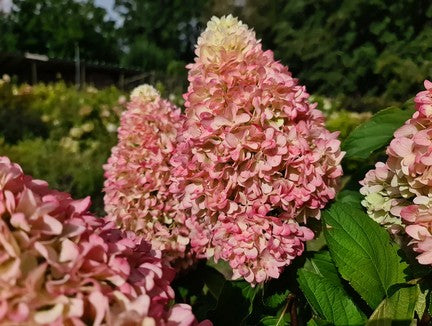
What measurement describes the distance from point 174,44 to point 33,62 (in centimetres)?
2086

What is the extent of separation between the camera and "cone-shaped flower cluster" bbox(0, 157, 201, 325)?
2.11 feet

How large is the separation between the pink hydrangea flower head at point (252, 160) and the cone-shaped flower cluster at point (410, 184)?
0.10 metres

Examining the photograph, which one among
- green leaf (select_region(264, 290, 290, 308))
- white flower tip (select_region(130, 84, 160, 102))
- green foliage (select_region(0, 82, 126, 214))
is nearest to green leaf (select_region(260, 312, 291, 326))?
green leaf (select_region(264, 290, 290, 308))

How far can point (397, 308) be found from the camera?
1.05 meters

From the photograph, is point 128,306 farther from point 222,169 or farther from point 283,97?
point 283,97

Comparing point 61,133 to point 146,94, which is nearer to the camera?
point 146,94

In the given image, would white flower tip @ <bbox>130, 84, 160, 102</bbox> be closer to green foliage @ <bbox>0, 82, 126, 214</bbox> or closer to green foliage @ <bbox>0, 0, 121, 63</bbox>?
green foliage @ <bbox>0, 82, 126, 214</bbox>

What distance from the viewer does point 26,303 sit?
64 centimetres

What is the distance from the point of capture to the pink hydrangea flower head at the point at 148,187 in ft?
5.84

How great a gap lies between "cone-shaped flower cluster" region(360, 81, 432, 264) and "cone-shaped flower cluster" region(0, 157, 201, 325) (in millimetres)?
469

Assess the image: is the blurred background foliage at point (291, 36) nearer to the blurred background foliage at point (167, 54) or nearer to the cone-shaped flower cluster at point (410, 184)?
the blurred background foliage at point (167, 54)

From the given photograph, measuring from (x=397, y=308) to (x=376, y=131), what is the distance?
0.56 m

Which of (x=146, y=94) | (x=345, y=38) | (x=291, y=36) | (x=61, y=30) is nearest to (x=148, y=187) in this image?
(x=146, y=94)

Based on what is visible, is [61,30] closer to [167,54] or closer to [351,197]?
[167,54]
